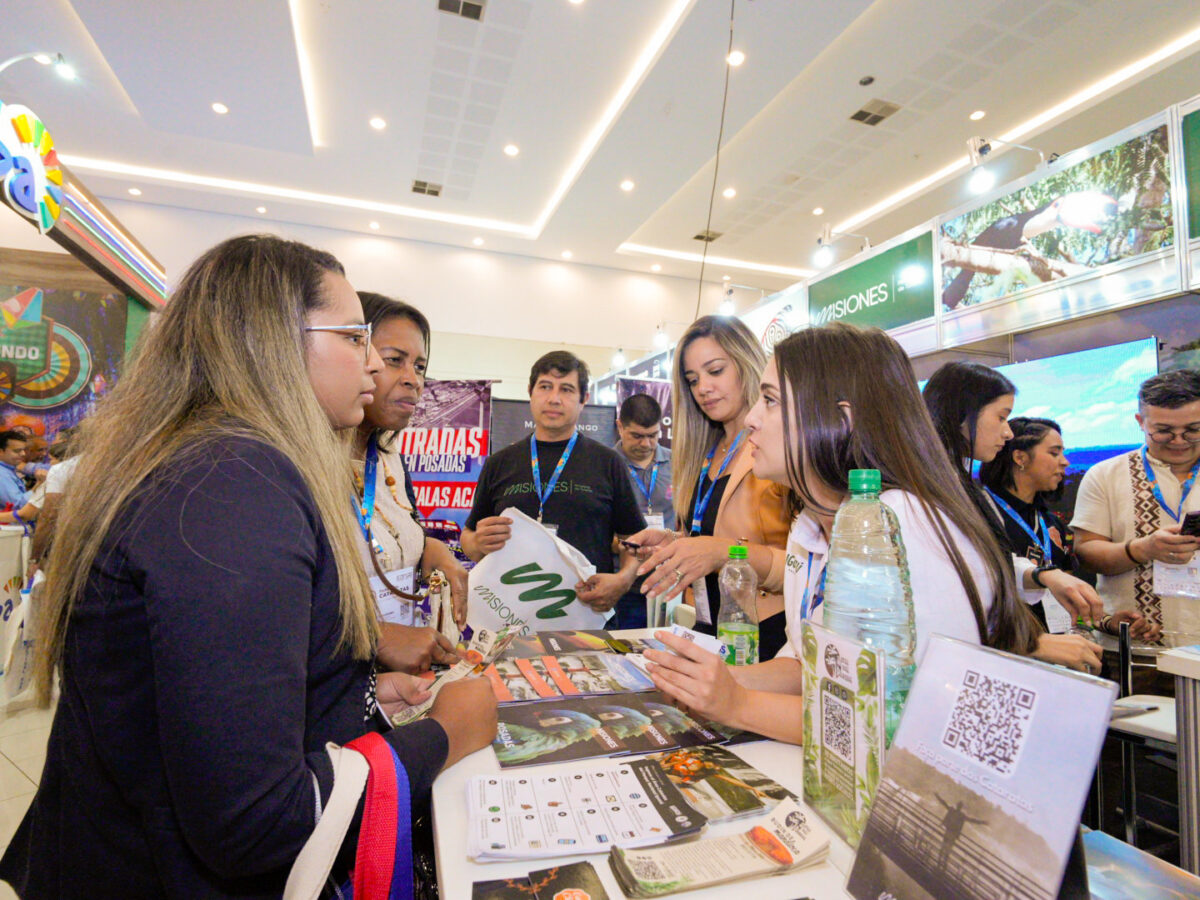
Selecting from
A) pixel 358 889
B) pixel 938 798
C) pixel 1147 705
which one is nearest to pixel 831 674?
pixel 938 798

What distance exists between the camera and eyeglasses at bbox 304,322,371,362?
93cm

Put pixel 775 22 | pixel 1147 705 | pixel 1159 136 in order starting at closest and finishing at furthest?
pixel 1147 705, pixel 1159 136, pixel 775 22

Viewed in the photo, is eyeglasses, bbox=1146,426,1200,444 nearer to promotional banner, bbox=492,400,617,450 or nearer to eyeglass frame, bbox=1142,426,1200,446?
eyeglass frame, bbox=1142,426,1200,446

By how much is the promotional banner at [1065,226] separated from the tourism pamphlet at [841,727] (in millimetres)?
3067

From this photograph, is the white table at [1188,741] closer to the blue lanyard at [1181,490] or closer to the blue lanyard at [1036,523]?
the blue lanyard at [1036,523]

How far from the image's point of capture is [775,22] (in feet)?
15.4

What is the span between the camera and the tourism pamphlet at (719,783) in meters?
0.74

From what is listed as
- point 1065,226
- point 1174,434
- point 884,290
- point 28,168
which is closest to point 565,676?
point 1174,434

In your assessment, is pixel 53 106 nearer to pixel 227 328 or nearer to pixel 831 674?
pixel 227 328

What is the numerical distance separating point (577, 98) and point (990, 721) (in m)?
6.69

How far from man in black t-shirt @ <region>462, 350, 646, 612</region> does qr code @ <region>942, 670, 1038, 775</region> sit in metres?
1.77

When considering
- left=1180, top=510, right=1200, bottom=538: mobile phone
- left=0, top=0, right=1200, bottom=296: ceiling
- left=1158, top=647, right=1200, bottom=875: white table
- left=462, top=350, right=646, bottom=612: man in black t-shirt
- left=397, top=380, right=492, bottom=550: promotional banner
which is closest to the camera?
Result: left=1158, top=647, right=1200, bottom=875: white table

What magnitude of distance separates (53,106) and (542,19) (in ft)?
17.3

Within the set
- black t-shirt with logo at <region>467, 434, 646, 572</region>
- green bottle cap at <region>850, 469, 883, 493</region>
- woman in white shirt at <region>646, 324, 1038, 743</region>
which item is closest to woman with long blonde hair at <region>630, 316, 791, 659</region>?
woman in white shirt at <region>646, 324, 1038, 743</region>
